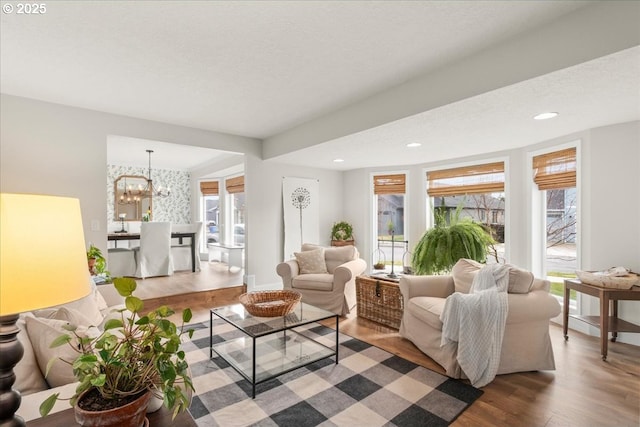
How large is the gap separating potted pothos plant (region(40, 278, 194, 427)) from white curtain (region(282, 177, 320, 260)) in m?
4.34

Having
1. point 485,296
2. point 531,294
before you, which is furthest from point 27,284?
point 531,294

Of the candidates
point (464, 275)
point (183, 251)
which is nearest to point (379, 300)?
point (464, 275)

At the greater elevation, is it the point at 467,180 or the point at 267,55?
the point at 267,55

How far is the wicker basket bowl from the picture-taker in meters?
2.49

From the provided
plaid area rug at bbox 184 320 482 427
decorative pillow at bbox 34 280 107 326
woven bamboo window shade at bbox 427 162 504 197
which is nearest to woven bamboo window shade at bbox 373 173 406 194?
woven bamboo window shade at bbox 427 162 504 197

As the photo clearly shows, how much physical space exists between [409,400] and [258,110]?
3.14m

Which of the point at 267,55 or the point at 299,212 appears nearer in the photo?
the point at 267,55

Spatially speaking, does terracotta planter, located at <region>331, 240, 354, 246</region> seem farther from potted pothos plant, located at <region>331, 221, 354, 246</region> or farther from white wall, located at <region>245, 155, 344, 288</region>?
white wall, located at <region>245, 155, 344, 288</region>

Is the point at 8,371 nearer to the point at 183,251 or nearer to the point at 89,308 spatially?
the point at 89,308

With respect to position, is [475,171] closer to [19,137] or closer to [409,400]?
[409,400]

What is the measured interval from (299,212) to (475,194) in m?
2.88

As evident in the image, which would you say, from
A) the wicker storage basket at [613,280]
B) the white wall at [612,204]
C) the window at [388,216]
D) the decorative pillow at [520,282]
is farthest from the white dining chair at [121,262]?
the white wall at [612,204]

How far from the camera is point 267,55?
2.31 m

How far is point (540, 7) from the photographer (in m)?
1.79
